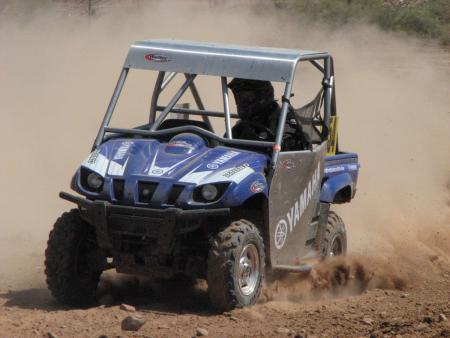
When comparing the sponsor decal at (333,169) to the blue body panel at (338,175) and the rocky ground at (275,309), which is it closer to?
the blue body panel at (338,175)

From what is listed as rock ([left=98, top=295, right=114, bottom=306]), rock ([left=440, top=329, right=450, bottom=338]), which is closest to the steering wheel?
rock ([left=98, top=295, right=114, bottom=306])

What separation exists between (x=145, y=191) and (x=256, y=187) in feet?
2.51

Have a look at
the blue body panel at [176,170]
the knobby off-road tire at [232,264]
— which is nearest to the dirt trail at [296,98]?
the knobby off-road tire at [232,264]

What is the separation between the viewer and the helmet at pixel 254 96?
9.56 meters

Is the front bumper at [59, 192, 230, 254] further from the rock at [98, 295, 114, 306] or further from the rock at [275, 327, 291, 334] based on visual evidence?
the rock at [275, 327, 291, 334]

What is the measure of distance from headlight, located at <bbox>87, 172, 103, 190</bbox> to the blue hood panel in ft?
0.12

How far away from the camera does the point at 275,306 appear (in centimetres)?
884

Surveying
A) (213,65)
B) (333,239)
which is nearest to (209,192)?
(213,65)

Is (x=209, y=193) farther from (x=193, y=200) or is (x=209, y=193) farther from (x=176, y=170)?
(x=176, y=170)

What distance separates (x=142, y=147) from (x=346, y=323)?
6.46 ft

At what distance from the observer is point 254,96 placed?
956 cm

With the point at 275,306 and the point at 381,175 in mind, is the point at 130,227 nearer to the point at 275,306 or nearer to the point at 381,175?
the point at 275,306

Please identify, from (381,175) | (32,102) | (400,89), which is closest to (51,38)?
(32,102)

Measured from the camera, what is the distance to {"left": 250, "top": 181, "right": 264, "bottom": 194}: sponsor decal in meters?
8.39
